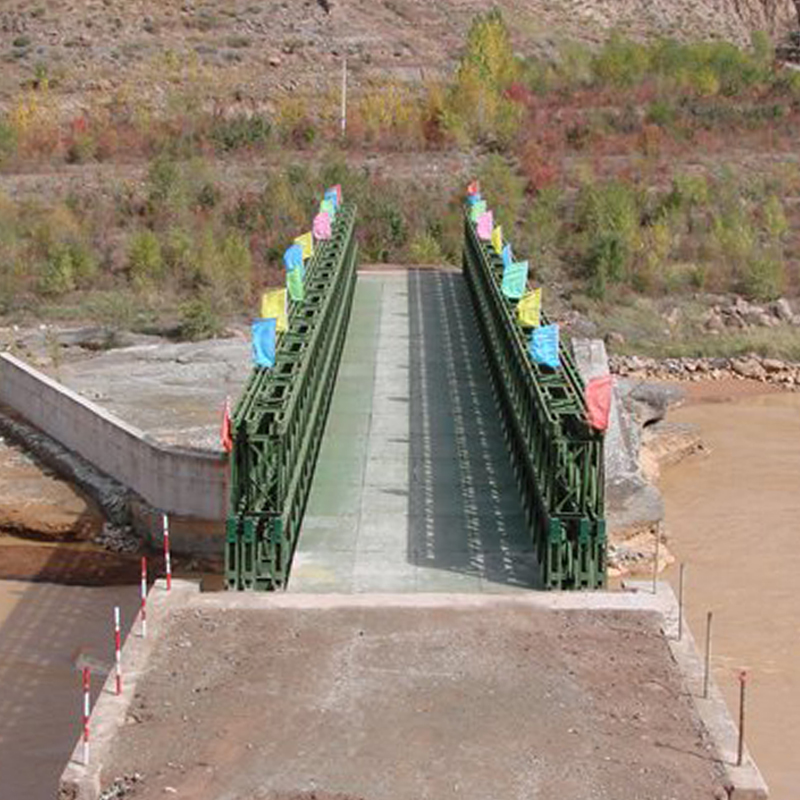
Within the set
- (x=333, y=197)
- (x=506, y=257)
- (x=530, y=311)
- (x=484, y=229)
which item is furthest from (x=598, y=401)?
(x=333, y=197)

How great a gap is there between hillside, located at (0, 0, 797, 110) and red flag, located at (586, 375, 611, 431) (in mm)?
43934

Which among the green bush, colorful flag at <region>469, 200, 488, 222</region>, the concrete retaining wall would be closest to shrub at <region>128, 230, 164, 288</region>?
colorful flag at <region>469, 200, 488, 222</region>

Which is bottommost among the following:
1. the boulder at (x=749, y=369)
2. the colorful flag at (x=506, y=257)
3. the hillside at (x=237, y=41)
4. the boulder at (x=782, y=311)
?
the boulder at (x=749, y=369)

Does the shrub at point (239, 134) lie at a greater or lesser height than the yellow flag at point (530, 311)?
greater

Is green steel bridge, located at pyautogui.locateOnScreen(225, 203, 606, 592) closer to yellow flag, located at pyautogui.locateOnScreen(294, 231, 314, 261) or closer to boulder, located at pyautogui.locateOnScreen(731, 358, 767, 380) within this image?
yellow flag, located at pyautogui.locateOnScreen(294, 231, 314, 261)

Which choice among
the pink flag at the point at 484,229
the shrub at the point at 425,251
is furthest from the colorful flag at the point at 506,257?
the shrub at the point at 425,251

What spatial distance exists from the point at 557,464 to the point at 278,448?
234cm

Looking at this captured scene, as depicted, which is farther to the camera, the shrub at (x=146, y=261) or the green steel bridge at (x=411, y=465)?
the shrub at (x=146, y=261)

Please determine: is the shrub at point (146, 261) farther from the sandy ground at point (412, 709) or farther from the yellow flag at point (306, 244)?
the sandy ground at point (412, 709)

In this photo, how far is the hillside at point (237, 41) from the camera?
55.5m

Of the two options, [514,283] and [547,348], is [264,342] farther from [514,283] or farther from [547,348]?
[514,283]

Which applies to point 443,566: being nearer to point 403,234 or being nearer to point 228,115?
point 403,234

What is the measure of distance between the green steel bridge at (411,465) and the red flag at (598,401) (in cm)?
14

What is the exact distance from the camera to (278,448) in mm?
12398
